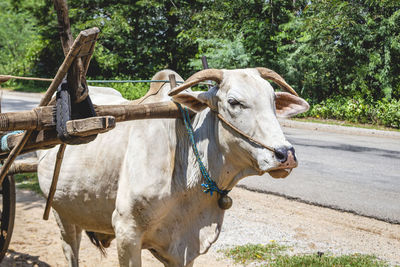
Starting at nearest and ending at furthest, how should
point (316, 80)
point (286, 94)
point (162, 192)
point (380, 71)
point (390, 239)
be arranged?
point (162, 192) < point (286, 94) < point (390, 239) < point (380, 71) < point (316, 80)

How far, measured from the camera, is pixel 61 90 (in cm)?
209

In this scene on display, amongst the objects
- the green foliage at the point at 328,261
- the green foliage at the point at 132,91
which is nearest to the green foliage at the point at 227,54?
the green foliage at the point at 132,91

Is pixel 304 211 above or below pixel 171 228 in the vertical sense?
below

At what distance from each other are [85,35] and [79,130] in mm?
479

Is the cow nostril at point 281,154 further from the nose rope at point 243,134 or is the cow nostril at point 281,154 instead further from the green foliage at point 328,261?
the green foliage at point 328,261

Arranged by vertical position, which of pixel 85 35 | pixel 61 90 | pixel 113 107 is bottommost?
pixel 113 107

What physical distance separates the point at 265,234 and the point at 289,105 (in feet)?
7.33

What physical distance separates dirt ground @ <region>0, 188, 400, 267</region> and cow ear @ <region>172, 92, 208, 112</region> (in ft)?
6.61

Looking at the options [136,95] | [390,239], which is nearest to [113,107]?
[390,239]

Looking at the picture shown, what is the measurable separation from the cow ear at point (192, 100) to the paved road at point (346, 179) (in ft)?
11.9

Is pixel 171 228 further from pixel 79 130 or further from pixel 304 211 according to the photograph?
pixel 304 211

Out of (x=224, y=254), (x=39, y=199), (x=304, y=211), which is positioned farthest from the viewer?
(x=39, y=199)

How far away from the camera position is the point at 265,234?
4.55m

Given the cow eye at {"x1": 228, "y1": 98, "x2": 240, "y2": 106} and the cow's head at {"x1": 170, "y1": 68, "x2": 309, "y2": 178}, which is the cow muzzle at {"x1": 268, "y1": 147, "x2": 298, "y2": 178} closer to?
the cow's head at {"x1": 170, "y1": 68, "x2": 309, "y2": 178}
